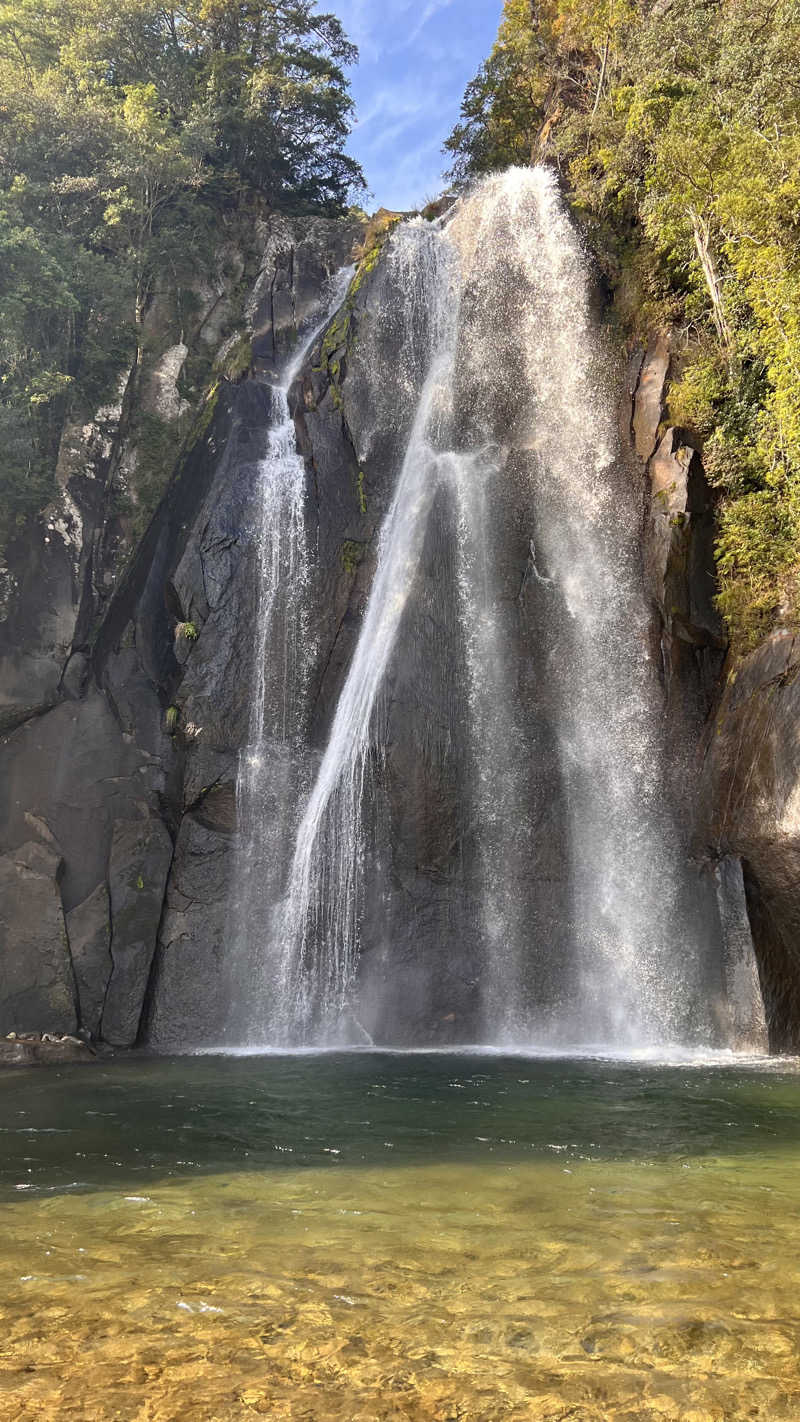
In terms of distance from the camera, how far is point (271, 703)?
57.3ft

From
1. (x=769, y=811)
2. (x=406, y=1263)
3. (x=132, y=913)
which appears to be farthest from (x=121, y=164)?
(x=406, y=1263)

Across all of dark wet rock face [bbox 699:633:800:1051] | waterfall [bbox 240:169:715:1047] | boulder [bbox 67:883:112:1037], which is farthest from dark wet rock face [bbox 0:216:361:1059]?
dark wet rock face [bbox 699:633:800:1051]

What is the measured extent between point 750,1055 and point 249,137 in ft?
93.3

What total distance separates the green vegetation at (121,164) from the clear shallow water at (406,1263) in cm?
1546

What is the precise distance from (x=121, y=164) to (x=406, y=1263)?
2653 cm

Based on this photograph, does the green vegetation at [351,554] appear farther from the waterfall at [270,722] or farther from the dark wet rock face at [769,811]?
the dark wet rock face at [769,811]

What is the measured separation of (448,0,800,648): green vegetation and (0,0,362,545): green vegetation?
9.26 meters

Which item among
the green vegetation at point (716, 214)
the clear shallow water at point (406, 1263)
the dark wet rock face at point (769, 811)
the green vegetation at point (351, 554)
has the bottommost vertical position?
the clear shallow water at point (406, 1263)

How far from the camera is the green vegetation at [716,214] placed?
602 inches

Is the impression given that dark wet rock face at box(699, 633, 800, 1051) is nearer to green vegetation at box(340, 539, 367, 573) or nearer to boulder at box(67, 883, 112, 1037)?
green vegetation at box(340, 539, 367, 573)

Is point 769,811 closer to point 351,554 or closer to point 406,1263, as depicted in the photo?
point 351,554

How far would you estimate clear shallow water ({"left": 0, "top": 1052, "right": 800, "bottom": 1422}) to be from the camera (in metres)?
3.53

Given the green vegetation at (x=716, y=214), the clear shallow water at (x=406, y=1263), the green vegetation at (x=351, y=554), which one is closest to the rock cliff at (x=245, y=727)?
the green vegetation at (x=351, y=554)

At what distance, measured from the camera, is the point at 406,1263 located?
484 centimetres
